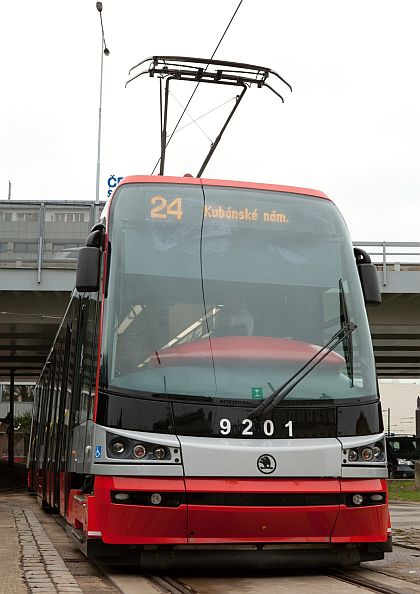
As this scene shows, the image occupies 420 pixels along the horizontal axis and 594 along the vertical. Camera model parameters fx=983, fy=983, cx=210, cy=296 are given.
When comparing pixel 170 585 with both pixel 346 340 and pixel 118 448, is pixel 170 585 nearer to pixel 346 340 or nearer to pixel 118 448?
pixel 118 448

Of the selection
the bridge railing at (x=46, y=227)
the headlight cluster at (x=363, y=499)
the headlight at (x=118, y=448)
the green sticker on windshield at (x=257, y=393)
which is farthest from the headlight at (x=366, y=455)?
the bridge railing at (x=46, y=227)

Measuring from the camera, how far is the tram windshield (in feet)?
26.8

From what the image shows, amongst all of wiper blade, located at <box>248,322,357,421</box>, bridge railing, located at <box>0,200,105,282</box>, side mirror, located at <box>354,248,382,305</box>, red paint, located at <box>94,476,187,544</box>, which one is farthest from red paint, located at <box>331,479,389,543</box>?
bridge railing, located at <box>0,200,105,282</box>

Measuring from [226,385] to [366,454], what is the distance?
1290 mm

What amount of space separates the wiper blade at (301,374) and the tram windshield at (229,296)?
0.04 m

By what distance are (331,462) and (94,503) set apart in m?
1.93

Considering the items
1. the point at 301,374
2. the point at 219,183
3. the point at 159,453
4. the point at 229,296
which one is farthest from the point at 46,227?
the point at 159,453

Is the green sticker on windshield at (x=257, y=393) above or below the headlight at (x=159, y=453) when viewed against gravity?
above

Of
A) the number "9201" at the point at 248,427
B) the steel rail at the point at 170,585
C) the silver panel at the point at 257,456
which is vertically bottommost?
the steel rail at the point at 170,585

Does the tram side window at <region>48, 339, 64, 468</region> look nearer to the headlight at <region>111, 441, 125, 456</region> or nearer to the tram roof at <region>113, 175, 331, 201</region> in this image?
the tram roof at <region>113, 175, 331, 201</region>

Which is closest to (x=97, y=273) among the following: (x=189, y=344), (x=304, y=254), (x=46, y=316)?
(x=189, y=344)

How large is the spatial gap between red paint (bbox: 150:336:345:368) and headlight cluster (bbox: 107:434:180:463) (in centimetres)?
70

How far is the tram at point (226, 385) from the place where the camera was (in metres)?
7.73

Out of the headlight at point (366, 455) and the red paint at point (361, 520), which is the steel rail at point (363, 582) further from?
the headlight at point (366, 455)
